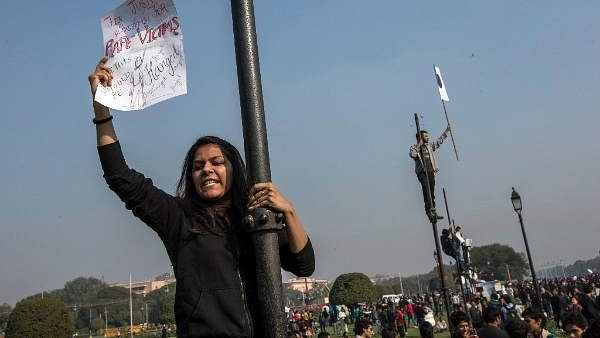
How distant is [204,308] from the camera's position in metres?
2.12

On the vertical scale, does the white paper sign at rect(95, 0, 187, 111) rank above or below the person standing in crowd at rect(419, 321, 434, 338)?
above

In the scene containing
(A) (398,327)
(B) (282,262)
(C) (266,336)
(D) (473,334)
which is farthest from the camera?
(A) (398,327)

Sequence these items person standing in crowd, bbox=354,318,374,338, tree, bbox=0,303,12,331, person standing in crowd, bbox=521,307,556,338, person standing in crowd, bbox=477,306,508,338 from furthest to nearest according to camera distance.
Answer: tree, bbox=0,303,12,331
person standing in crowd, bbox=354,318,374,338
person standing in crowd, bbox=521,307,556,338
person standing in crowd, bbox=477,306,508,338

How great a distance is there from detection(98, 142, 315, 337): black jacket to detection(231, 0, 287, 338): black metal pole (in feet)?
0.34

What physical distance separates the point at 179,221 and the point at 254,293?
44 centimetres

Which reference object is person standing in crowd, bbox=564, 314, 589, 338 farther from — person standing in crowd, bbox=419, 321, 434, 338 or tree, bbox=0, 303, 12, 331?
tree, bbox=0, 303, 12, 331

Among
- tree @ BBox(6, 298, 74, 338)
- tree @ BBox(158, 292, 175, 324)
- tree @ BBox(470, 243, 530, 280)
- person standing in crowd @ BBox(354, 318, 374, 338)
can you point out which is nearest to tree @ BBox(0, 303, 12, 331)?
tree @ BBox(158, 292, 175, 324)

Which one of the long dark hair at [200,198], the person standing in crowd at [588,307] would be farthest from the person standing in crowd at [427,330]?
the long dark hair at [200,198]

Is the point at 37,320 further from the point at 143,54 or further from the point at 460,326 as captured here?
the point at 143,54

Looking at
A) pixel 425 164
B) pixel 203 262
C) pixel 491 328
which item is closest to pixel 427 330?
pixel 491 328

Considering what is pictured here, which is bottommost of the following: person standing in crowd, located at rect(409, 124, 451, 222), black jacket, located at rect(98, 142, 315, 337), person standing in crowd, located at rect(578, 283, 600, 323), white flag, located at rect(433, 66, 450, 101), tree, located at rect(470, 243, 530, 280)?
person standing in crowd, located at rect(578, 283, 600, 323)

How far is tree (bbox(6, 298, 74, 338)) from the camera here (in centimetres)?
3488

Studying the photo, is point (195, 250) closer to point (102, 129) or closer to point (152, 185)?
point (152, 185)

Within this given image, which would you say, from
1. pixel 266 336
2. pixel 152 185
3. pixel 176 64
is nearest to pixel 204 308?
pixel 266 336
